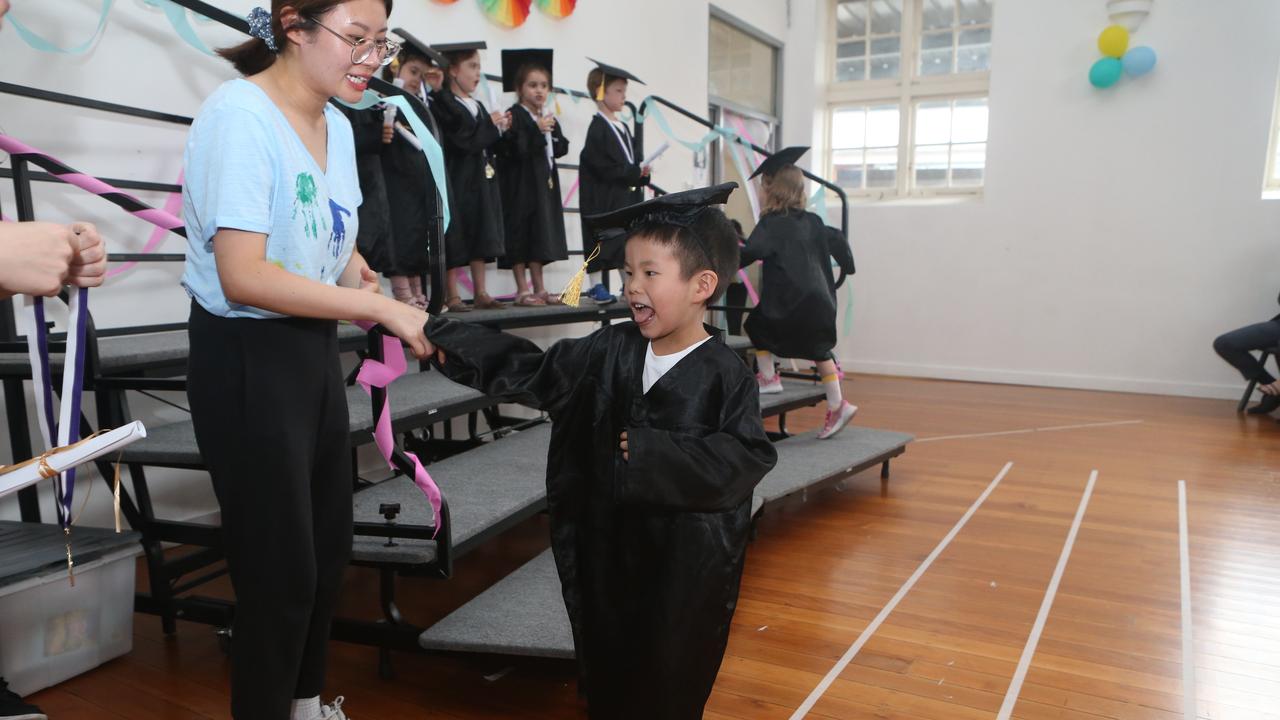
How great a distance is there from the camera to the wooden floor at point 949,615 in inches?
86.5

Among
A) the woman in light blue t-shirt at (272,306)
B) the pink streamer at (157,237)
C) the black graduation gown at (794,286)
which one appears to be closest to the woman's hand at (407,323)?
the woman in light blue t-shirt at (272,306)

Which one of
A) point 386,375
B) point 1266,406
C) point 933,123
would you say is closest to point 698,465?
point 386,375

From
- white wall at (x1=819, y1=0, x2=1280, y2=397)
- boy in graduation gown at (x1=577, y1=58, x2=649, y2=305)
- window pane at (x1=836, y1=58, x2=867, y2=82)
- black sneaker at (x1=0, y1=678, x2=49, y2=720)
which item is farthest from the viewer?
window pane at (x1=836, y1=58, x2=867, y2=82)

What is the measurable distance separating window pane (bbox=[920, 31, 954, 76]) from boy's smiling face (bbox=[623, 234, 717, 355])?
24.0ft

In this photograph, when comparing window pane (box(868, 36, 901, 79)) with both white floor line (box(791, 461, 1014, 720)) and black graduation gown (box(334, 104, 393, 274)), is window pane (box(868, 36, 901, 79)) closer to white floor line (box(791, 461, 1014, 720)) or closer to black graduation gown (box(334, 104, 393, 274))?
white floor line (box(791, 461, 1014, 720))

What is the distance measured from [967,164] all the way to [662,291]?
721 centimetres

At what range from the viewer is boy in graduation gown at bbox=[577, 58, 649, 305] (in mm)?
4840

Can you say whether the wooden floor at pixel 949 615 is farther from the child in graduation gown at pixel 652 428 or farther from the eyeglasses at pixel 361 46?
the eyeglasses at pixel 361 46

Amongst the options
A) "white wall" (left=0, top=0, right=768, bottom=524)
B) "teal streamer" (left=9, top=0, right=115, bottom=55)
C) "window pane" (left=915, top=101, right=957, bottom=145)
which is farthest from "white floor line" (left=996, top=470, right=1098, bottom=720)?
"window pane" (left=915, top=101, right=957, bottom=145)

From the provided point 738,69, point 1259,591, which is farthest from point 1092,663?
point 738,69

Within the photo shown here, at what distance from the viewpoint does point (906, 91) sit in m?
8.09

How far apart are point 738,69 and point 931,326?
291 centimetres

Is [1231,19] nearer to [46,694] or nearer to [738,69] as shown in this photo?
[738,69]

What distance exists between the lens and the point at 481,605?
2355mm
